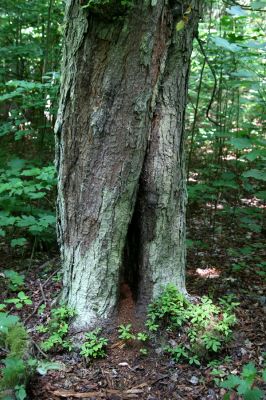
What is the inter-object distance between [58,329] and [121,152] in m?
1.39

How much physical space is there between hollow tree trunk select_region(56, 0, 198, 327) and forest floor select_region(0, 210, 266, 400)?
32cm

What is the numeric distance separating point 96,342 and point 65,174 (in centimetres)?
122

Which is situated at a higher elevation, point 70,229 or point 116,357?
point 70,229

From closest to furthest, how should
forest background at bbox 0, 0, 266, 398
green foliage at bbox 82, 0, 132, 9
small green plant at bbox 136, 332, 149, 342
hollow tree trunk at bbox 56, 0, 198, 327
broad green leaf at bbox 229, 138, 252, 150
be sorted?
1. green foliage at bbox 82, 0, 132, 9
2. hollow tree trunk at bbox 56, 0, 198, 327
3. small green plant at bbox 136, 332, 149, 342
4. broad green leaf at bbox 229, 138, 252, 150
5. forest background at bbox 0, 0, 266, 398

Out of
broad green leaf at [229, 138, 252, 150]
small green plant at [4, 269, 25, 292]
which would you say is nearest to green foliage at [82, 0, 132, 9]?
broad green leaf at [229, 138, 252, 150]

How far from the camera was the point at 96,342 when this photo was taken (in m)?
2.85

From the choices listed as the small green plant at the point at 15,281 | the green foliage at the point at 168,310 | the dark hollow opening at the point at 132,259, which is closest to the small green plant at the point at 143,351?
the green foliage at the point at 168,310

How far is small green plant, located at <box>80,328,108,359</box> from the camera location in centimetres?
278

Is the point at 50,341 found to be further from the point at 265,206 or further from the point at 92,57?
the point at 265,206

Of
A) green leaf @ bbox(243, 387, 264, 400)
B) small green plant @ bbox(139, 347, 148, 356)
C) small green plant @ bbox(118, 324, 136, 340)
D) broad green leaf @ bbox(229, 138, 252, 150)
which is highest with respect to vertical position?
broad green leaf @ bbox(229, 138, 252, 150)

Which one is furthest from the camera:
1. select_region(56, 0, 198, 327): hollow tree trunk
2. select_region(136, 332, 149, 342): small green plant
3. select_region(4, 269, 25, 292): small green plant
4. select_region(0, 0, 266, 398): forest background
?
select_region(0, 0, 266, 398): forest background

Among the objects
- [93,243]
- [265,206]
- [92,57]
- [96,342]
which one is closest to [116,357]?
[96,342]

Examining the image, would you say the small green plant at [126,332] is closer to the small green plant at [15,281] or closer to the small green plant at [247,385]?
the small green plant at [247,385]

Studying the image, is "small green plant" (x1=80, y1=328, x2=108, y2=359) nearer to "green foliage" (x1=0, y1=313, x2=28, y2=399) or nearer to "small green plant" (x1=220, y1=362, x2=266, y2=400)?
"green foliage" (x1=0, y1=313, x2=28, y2=399)
